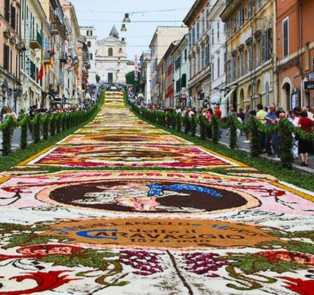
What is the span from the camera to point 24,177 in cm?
1069

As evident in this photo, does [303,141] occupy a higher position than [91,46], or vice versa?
[91,46]

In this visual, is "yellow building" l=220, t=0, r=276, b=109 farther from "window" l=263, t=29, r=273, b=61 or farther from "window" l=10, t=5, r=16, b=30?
"window" l=10, t=5, r=16, b=30

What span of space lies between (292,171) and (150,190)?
15.1ft

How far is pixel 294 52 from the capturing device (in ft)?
86.1

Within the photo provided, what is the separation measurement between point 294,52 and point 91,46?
126 meters

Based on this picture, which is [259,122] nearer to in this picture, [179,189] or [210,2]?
[179,189]

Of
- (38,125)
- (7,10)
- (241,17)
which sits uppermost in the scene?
(7,10)

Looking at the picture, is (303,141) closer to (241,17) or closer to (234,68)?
(241,17)

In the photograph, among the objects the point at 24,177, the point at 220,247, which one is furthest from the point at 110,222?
the point at 24,177

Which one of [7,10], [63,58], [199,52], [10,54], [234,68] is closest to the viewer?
[7,10]

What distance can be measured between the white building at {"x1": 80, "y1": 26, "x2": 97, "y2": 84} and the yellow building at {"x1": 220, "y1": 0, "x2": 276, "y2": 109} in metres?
108

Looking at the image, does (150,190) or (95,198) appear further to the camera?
(150,190)

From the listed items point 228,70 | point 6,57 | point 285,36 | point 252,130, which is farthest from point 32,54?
point 252,130

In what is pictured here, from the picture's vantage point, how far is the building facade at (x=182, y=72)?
206 feet
